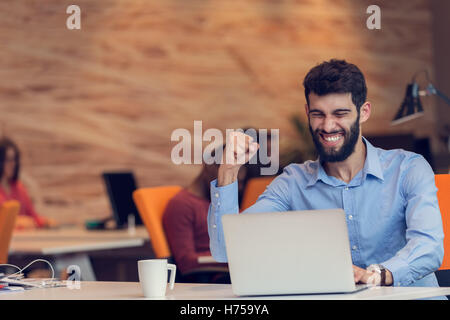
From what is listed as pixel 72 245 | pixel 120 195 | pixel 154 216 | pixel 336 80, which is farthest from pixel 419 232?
pixel 120 195

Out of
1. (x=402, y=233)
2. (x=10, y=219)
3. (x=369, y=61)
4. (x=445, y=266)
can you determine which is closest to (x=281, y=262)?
(x=402, y=233)

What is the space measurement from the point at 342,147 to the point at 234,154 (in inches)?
14.0

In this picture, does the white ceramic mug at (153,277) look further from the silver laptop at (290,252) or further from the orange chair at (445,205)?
the orange chair at (445,205)

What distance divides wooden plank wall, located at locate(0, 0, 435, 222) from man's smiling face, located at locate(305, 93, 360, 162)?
4.90m

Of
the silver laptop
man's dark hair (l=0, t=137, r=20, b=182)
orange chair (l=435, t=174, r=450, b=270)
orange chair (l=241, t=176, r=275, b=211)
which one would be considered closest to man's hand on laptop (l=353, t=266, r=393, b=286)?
the silver laptop

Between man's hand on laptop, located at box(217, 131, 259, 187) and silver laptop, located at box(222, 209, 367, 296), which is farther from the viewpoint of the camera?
man's hand on laptop, located at box(217, 131, 259, 187)

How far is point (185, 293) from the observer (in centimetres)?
197

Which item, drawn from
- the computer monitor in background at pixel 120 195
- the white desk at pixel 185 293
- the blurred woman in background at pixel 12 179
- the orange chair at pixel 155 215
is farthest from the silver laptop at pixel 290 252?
the blurred woman in background at pixel 12 179

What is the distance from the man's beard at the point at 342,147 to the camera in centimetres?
232

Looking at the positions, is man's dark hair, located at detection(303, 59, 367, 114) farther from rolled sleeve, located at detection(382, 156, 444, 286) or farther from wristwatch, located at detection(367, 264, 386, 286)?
wristwatch, located at detection(367, 264, 386, 286)

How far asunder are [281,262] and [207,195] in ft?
6.34

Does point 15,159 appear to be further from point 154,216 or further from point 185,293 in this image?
point 185,293

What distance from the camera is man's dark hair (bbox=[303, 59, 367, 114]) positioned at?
230cm

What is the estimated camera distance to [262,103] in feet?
24.4
